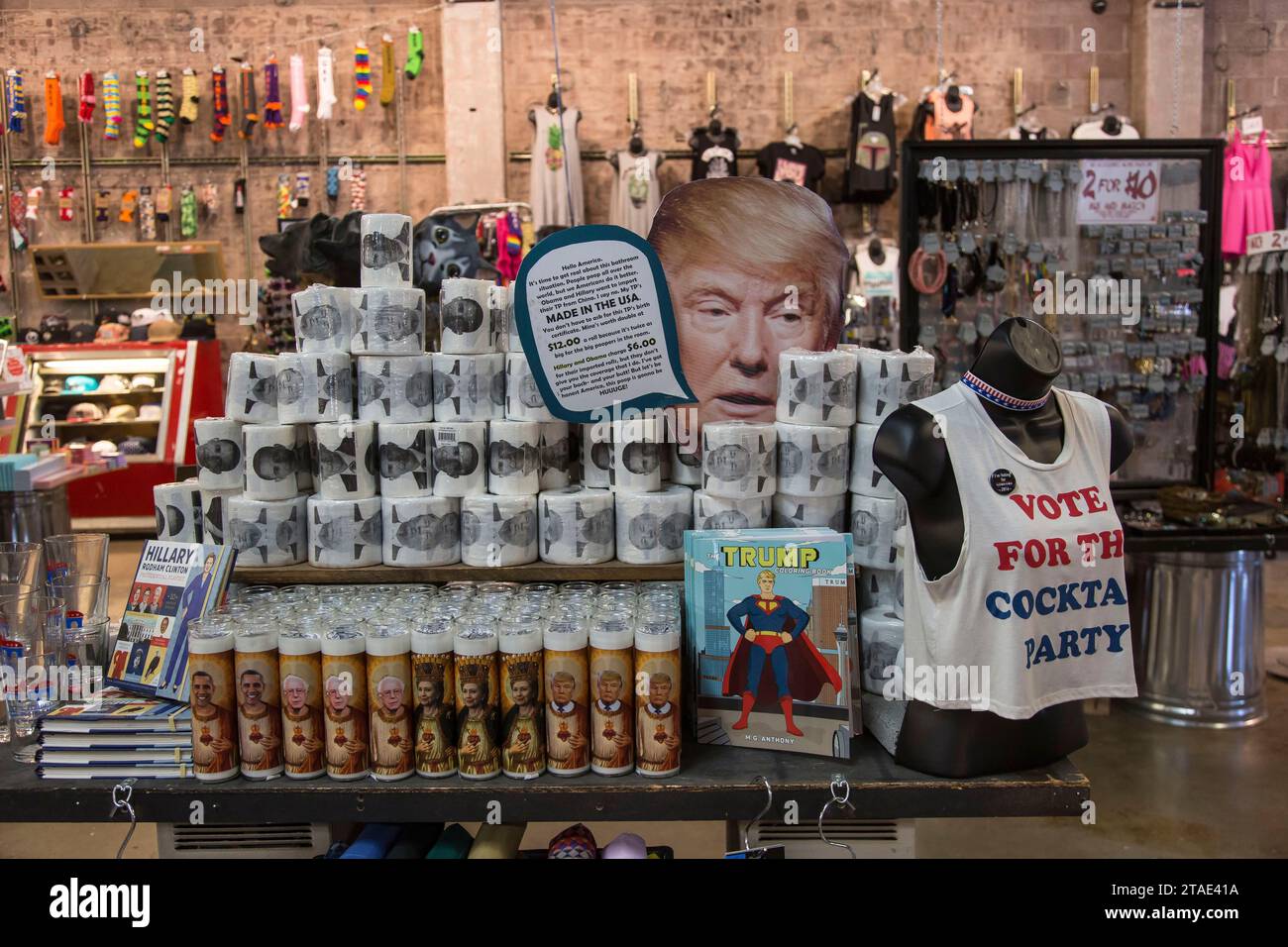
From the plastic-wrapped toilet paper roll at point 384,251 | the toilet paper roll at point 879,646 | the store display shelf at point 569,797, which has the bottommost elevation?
the store display shelf at point 569,797

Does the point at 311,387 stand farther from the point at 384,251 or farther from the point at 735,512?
the point at 735,512

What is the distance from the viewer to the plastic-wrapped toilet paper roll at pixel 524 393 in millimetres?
2295

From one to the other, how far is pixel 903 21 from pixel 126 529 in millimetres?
6869

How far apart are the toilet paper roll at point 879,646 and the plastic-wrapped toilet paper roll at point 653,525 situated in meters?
0.43

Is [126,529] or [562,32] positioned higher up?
[562,32]

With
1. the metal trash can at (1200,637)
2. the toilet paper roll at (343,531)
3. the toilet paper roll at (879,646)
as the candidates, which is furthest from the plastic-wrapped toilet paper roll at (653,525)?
the metal trash can at (1200,637)

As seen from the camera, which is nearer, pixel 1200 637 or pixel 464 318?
pixel 464 318

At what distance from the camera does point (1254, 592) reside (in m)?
3.97

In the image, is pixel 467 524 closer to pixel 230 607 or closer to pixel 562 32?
pixel 230 607

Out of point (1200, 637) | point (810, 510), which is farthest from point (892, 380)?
point (1200, 637)

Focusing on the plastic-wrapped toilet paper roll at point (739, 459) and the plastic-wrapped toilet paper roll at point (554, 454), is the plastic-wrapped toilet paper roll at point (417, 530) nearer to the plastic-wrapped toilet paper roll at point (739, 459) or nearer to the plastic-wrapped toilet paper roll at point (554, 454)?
the plastic-wrapped toilet paper roll at point (554, 454)

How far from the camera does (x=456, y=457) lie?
7.31ft

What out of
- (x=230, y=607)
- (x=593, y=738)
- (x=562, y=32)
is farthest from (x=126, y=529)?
(x=593, y=738)

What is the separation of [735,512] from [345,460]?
2.76 feet
